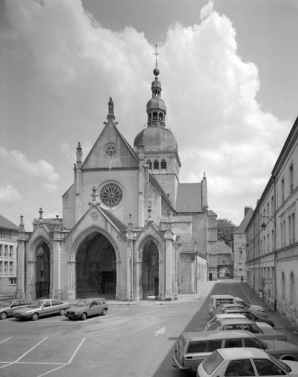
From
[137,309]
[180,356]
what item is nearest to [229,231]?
[137,309]

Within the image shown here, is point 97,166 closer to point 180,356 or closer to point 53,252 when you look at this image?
point 53,252

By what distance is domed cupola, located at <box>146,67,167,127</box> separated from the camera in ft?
203

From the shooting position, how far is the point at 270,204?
31734 millimetres

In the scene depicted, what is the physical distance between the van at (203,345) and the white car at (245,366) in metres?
1.99

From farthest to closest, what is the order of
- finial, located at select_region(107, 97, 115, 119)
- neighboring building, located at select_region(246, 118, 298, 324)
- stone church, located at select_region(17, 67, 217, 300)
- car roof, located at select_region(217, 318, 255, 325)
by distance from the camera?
finial, located at select_region(107, 97, 115, 119) < stone church, located at select_region(17, 67, 217, 300) < neighboring building, located at select_region(246, 118, 298, 324) < car roof, located at select_region(217, 318, 255, 325)

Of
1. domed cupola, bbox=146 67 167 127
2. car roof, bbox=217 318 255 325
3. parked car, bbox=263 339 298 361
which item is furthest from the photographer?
domed cupola, bbox=146 67 167 127

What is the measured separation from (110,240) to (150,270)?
605cm

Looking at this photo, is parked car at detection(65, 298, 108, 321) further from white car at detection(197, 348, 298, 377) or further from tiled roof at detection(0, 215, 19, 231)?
tiled roof at detection(0, 215, 19, 231)

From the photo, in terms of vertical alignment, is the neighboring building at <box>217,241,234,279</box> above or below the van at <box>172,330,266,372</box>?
below

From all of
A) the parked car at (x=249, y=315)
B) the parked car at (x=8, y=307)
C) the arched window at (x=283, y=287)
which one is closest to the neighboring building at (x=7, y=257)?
the parked car at (x=8, y=307)

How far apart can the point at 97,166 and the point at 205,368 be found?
111 feet

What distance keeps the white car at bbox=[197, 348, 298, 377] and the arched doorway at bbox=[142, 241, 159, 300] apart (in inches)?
1170

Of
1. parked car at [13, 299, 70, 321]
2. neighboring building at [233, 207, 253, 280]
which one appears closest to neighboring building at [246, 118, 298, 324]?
parked car at [13, 299, 70, 321]

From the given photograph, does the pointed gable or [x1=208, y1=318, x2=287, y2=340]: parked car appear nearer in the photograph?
[x1=208, y1=318, x2=287, y2=340]: parked car
